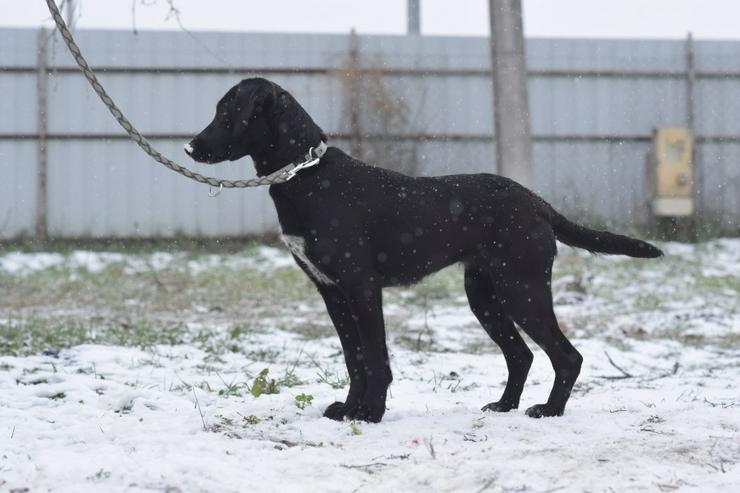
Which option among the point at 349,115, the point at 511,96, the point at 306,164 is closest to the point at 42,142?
the point at 349,115

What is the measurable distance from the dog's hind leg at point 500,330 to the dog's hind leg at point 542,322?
169mm

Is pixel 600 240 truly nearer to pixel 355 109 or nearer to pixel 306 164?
pixel 306 164

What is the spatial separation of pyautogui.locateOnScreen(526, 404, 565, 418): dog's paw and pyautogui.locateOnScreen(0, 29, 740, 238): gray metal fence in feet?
25.7

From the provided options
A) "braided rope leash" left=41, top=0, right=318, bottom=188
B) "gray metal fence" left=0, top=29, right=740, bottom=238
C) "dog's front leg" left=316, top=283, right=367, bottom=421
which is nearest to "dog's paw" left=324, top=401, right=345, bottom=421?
"dog's front leg" left=316, top=283, right=367, bottom=421

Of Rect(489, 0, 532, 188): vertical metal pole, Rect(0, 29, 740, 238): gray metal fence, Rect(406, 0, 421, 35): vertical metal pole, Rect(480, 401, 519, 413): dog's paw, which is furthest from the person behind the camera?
Rect(406, 0, 421, 35): vertical metal pole

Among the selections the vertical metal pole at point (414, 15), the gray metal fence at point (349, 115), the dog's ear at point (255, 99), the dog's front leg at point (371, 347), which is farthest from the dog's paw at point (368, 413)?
the vertical metal pole at point (414, 15)

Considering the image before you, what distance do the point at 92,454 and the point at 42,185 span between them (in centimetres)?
901

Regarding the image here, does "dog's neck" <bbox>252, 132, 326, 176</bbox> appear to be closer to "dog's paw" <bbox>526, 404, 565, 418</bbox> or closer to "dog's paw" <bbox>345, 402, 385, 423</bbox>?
"dog's paw" <bbox>345, 402, 385, 423</bbox>

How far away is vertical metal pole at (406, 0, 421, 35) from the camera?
13.7 meters

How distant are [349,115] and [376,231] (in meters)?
8.13

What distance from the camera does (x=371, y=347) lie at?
2.97m

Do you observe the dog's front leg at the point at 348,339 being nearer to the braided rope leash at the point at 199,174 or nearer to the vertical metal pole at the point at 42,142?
the braided rope leash at the point at 199,174

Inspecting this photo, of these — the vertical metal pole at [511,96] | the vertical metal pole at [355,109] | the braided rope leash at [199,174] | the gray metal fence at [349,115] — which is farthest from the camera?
the vertical metal pole at [355,109]

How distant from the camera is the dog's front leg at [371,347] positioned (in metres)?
2.93
